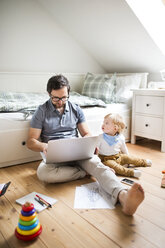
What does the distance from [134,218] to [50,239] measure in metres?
0.46

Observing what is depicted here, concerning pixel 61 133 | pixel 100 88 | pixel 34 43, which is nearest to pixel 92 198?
pixel 61 133

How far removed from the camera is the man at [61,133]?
148cm

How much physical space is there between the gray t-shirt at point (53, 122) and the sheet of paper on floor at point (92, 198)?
0.46 metres

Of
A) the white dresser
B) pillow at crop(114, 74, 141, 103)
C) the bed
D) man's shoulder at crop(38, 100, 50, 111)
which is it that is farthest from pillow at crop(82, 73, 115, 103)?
man's shoulder at crop(38, 100, 50, 111)

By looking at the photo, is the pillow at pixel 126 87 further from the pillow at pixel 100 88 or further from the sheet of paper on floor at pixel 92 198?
the sheet of paper on floor at pixel 92 198

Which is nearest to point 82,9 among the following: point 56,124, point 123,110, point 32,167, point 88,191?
point 123,110

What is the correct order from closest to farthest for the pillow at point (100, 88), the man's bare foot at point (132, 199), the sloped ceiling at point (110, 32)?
the man's bare foot at point (132, 199)
the sloped ceiling at point (110, 32)
the pillow at point (100, 88)

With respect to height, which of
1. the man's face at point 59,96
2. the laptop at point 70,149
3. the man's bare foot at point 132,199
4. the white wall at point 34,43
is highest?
the white wall at point 34,43

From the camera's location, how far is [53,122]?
1.79 meters

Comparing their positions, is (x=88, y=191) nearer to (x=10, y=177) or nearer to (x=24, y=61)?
(x=10, y=177)

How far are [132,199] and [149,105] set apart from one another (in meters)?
1.45

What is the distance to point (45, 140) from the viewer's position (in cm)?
181

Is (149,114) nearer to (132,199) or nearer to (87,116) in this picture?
(87,116)

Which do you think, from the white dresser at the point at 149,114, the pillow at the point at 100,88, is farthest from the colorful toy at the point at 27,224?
the pillow at the point at 100,88
